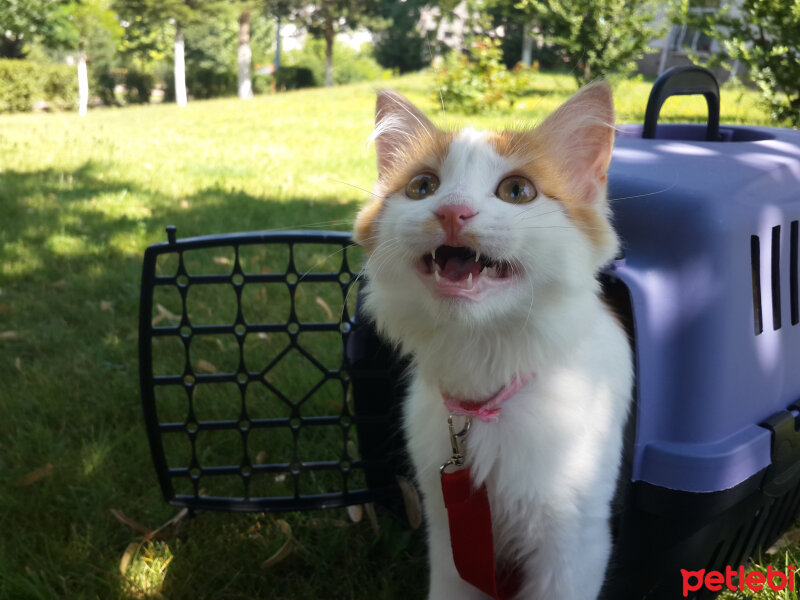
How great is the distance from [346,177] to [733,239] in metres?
3.82

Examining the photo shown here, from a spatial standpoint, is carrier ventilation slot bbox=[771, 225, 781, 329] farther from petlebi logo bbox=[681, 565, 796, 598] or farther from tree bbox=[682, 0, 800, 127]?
tree bbox=[682, 0, 800, 127]

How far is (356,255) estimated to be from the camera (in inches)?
131

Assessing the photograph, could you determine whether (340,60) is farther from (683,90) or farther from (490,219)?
(490,219)

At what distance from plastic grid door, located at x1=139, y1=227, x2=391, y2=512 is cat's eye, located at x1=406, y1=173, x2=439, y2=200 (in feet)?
0.90

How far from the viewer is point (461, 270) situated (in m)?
1.05

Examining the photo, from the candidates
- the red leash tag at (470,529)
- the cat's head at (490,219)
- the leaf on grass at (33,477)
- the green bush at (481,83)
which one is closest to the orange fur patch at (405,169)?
the cat's head at (490,219)

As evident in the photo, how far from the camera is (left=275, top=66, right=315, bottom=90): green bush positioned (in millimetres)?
26469

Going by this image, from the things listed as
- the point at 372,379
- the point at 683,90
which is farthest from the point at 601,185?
the point at 372,379

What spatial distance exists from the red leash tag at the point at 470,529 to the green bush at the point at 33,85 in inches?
785

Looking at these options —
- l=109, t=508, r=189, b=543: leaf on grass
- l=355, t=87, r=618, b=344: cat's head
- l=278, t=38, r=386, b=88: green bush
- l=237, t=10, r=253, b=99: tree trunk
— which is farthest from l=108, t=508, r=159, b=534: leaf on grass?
l=278, t=38, r=386, b=88: green bush

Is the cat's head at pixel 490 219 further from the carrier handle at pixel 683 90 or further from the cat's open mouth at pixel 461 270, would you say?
the carrier handle at pixel 683 90

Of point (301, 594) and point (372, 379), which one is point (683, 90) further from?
point (301, 594)

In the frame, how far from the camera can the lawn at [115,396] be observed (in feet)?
5.27

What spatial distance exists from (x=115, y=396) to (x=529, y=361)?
5.76ft
